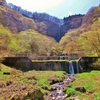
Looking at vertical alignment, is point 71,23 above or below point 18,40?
above

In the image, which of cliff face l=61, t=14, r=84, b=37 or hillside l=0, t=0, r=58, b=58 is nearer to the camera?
hillside l=0, t=0, r=58, b=58

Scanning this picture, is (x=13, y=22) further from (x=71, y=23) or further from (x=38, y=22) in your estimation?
(x=71, y=23)

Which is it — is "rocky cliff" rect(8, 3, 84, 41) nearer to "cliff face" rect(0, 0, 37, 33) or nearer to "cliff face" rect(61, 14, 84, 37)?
"cliff face" rect(61, 14, 84, 37)

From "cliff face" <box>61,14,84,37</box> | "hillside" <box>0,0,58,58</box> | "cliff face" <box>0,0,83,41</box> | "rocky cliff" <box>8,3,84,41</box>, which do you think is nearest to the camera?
"hillside" <box>0,0,58,58</box>

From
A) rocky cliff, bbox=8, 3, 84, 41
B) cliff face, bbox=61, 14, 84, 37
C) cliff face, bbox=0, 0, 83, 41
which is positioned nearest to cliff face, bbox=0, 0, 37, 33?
cliff face, bbox=0, 0, 83, 41

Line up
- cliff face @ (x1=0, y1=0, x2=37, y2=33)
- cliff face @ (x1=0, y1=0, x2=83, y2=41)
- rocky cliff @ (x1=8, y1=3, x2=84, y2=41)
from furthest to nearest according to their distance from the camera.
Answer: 1. rocky cliff @ (x1=8, y1=3, x2=84, y2=41)
2. cliff face @ (x1=0, y1=0, x2=83, y2=41)
3. cliff face @ (x1=0, y1=0, x2=37, y2=33)

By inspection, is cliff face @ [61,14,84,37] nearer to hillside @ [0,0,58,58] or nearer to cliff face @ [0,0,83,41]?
cliff face @ [0,0,83,41]

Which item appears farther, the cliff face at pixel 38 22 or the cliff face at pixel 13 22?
the cliff face at pixel 38 22

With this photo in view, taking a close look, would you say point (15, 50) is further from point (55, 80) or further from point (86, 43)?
point (55, 80)

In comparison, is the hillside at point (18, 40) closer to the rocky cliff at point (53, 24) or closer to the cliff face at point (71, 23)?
the rocky cliff at point (53, 24)

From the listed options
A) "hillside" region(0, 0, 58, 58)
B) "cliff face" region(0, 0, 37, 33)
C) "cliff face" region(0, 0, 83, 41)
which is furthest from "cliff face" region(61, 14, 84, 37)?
"hillside" region(0, 0, 58, 58)

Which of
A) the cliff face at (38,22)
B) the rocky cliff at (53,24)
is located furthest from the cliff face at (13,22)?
the rocky cliff at (53,24)

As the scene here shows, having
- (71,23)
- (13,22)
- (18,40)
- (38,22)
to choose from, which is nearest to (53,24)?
(38,22)

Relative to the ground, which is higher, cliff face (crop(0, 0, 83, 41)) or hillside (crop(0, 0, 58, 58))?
cliff face (crop(0, 0, 83, 41))
